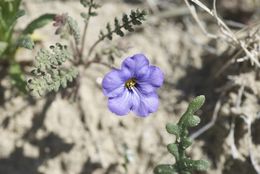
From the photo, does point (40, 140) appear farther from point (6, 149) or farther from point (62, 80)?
point (62, 80)

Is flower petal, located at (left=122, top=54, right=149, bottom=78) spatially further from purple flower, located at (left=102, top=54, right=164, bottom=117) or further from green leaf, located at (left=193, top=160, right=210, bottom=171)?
green leaf, located at (left=193, top=160, right=210, bottom=171)

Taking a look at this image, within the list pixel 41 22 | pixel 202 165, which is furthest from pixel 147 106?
pixel 41 22

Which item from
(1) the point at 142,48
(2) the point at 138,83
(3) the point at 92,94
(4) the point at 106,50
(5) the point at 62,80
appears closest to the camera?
(5) the point at 62,80

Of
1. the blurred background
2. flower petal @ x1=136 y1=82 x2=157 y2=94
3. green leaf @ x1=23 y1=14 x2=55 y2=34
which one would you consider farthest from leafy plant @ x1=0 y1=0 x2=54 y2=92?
flower petal @ x1=136 y1=82 x2=157 y2=94

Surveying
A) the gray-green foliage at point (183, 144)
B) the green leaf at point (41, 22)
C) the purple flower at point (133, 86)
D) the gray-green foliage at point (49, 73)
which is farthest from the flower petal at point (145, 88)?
the green leaf at point (41, 22)

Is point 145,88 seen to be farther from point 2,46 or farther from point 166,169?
point 2,46

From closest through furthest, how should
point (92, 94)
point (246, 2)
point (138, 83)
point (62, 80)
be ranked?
point (62, 80), point (138, 83), point (92, 94), point (246, 2)

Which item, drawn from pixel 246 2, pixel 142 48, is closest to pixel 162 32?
pixel 142 48
